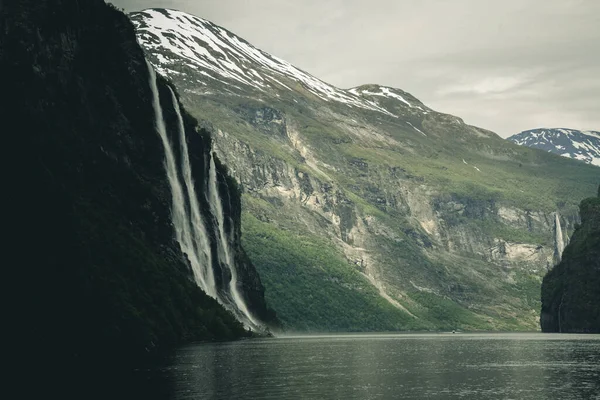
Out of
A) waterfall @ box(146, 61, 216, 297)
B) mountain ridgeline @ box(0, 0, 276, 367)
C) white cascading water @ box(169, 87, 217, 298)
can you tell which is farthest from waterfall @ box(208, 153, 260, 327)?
waterfall @ box(146, 61, 216, 297)

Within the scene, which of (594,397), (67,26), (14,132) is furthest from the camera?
(67,26)

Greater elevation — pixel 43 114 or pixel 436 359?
pixel 43 114

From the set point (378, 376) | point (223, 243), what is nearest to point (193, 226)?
point (223, 243)

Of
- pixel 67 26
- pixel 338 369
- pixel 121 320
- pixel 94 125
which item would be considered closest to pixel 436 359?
pixel 338 369

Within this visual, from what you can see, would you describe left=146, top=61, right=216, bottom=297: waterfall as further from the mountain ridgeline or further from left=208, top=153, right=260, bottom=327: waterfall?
left=208, top=153, right=260, bottom=327: waterfall

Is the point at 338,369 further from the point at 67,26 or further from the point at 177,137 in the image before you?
the point at 177,137

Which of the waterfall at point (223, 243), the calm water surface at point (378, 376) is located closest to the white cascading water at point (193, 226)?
the waterfall at point (223, 243)
